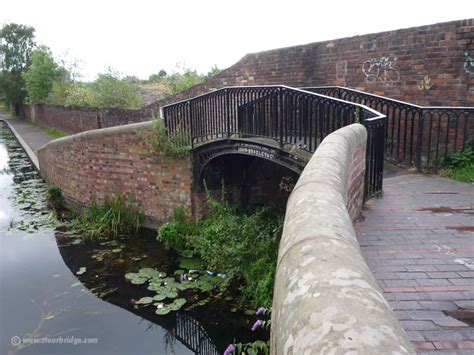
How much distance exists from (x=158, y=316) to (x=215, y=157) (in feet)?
11.2

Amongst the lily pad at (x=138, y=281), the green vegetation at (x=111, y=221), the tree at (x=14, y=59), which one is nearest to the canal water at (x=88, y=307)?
the lily pad at (x=138, y=281)

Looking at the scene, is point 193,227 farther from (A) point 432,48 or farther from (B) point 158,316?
(A) point 432,48

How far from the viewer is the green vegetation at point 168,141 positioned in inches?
377

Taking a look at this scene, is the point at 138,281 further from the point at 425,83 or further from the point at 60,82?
the point at 60,82

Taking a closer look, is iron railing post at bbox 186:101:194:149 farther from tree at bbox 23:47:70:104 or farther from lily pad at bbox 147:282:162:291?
tree at bbox 23:47:70:104

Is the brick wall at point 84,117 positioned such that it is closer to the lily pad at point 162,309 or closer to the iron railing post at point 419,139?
the lily pad at point 162,309

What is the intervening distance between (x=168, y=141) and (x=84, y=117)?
12255mm

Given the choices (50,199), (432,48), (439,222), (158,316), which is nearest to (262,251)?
(158,316)

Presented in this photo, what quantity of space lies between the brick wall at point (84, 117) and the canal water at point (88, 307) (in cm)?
614

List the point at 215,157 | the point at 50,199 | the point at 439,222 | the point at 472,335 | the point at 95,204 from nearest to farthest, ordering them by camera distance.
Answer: the point at 472,335 → the point at 439,222 → the point at 215,157 → the point at 95,204 → the point at 50,199

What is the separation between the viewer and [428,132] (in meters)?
7.19

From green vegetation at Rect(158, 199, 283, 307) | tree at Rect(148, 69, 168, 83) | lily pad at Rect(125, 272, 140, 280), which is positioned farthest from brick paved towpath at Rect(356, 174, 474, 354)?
tree at Rect(148, 69, 168, 83)

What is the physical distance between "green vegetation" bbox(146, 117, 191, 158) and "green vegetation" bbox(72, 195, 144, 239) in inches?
A: 75.7

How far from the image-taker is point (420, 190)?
18.8ft
